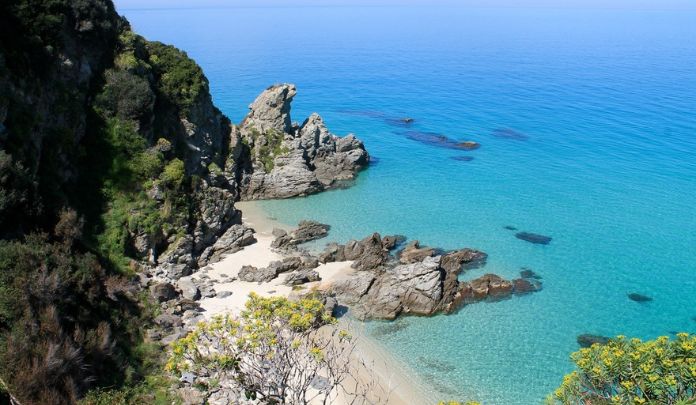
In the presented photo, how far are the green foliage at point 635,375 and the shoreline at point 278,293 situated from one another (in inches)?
444

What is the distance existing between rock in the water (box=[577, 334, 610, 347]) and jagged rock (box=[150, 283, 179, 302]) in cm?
2680

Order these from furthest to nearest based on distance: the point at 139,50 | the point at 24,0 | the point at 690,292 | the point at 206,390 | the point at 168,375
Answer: the point at 139,50 → the point at 690,292 → the point at 24,0 → the point at 168,375 → the point at 206,390

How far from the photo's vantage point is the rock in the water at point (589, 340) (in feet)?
109

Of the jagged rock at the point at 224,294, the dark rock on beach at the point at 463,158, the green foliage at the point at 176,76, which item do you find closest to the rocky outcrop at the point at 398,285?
the jagged rock at the point at 224,294

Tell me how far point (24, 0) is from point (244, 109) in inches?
2215

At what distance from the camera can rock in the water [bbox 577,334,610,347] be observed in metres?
33.2

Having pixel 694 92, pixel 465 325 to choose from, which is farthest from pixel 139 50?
pixel 694 92

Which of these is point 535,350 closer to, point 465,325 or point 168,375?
point 465,325

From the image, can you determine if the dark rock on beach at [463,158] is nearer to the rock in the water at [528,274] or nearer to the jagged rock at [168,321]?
the rock in the water at [528,274]

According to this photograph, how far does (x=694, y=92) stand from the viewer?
346 ft

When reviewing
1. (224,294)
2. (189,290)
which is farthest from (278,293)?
(189,290)

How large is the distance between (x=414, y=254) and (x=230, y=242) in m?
15.4

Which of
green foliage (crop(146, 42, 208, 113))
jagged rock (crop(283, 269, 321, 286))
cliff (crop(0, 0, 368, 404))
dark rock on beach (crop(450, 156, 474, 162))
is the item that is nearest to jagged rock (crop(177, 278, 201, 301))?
cliff (crop(0, 0, 368, 404))

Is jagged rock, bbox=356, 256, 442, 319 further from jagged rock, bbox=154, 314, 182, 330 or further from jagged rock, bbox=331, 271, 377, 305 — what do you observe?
jagged rock, bbox=154, 314, 182, 330
